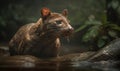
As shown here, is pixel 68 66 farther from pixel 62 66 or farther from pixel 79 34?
pixel 79 34

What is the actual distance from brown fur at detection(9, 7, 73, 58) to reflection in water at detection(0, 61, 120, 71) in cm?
98

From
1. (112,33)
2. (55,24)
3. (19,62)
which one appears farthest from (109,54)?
A: (112,33)

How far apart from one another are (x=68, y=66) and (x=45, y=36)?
5.35 feet

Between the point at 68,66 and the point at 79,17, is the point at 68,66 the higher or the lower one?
the lower one

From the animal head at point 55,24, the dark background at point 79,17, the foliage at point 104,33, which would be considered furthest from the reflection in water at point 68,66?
the foliage at point 104,33

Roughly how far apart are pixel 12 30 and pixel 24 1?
108 inches

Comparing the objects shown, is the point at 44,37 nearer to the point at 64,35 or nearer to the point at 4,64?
the point at 64,35

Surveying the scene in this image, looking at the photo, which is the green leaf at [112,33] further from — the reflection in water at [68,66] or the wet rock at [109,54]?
the reflection in water at [68,66]

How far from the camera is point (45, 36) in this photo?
823 centimetres

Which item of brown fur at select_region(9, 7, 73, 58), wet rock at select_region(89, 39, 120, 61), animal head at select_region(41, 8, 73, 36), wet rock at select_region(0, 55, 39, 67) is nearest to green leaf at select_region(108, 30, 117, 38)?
brown fur at select_region(9, 7, 73, 58)

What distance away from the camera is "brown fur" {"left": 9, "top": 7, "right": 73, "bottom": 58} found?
26.7ft

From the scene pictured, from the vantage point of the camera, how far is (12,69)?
6262 millimetres

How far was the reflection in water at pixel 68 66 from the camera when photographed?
248 inches

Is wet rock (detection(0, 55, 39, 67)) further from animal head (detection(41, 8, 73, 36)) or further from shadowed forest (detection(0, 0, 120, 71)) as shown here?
animal head (detection(41, 8, 73, 36))
